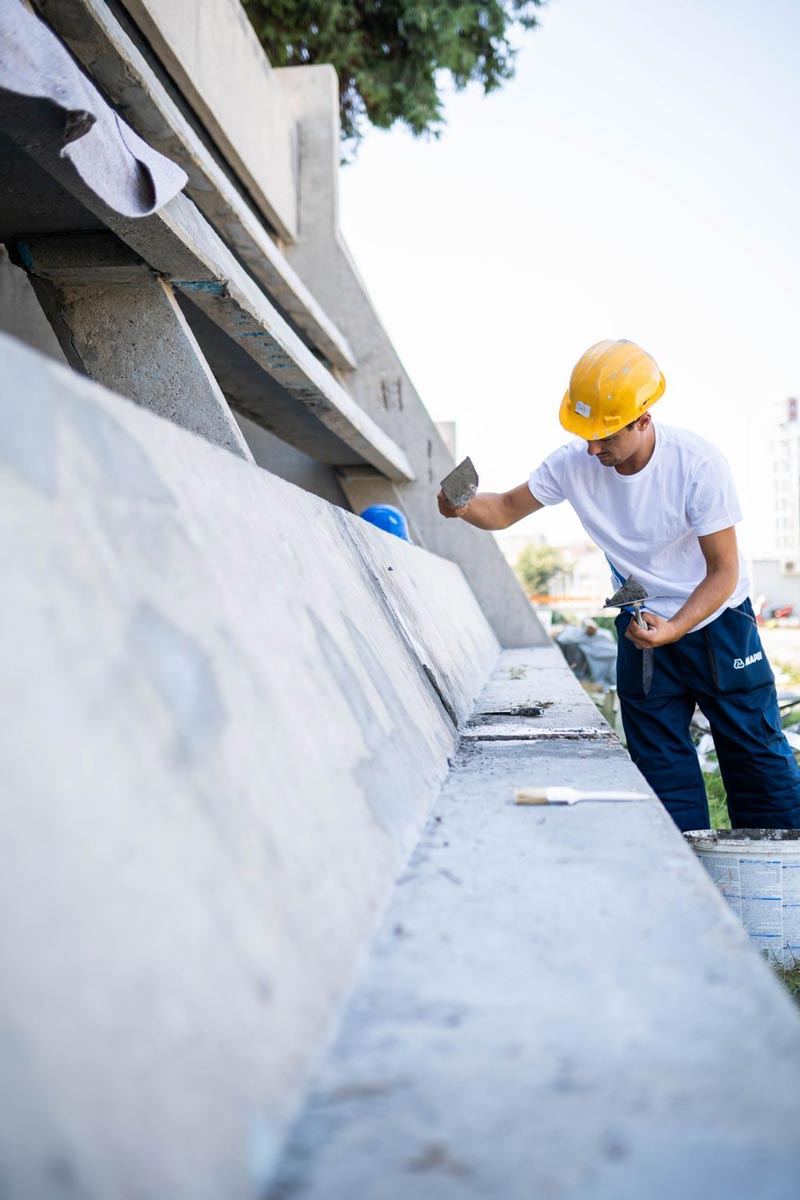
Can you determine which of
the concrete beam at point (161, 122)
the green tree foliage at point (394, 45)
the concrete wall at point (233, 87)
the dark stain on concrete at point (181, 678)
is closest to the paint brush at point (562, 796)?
the dark stain on concrete at point (181, 678)

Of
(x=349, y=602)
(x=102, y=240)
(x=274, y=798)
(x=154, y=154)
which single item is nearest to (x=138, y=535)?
(x=274, y=798)

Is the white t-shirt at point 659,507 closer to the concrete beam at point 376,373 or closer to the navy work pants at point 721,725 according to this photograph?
the navy work pants at point 721,725

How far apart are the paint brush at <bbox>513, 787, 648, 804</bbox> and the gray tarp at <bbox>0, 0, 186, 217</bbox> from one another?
2.04m

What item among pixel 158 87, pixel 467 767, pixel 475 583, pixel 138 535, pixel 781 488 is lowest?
pixel 781 488

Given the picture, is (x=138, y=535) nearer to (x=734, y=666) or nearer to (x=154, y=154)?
(x=154, y=154)

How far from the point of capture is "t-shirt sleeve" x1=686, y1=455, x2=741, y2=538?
3.28 meters

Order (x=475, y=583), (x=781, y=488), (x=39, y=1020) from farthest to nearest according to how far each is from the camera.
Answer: (x=781, y=488) < (x=475, y=583) < (x=39, y=1020)

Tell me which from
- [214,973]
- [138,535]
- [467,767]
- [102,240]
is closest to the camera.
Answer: [214,973]

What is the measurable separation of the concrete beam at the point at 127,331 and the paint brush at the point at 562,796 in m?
1.91

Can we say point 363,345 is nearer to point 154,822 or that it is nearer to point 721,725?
point 721,725

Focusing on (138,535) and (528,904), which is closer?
(138,535)

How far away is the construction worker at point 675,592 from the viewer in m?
3.30

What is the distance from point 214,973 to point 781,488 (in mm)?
70132

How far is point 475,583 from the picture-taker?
822cm
